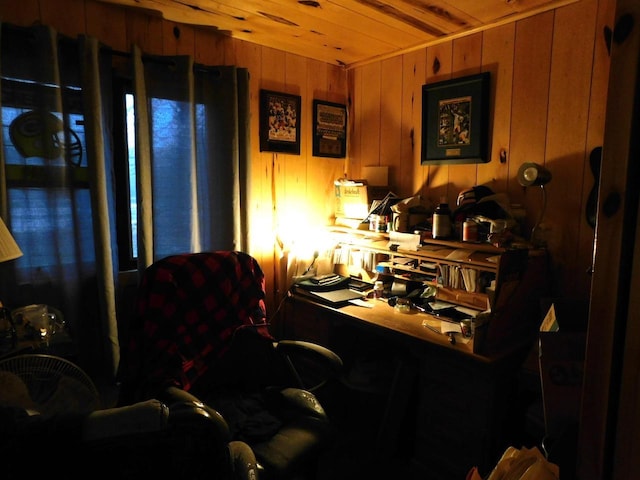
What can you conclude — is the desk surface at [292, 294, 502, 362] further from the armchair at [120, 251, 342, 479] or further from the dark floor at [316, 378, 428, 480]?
the dark floor at [316, 378, 428, 480]

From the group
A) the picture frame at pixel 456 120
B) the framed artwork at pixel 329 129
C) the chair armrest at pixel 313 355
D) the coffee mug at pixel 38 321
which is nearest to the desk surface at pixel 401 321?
the chair armrest at pixel 313 355

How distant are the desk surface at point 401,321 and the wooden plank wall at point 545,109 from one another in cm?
62

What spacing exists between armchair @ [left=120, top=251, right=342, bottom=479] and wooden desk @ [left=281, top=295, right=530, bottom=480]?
1.47 ft

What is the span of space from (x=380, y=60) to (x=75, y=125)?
181 centimetres

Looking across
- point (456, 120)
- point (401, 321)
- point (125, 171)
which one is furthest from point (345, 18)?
point (401, 321)

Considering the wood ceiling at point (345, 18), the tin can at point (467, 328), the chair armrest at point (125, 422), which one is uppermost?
the wood ceiling at point (345, 18)

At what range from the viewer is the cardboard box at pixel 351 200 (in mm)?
2613

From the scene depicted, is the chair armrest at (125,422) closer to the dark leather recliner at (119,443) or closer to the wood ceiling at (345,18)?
the dark leather recliner at (119,443)

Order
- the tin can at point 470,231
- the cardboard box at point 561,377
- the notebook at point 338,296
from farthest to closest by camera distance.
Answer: the notebook at point 338,296 < the tin can at point 470,231 < the cardboard box at point 561,377

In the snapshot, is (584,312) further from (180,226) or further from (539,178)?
(180,226)

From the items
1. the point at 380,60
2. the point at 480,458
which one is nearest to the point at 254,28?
the point at 380,60

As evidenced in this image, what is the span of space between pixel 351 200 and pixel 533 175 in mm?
1112

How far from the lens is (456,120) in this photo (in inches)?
90.7

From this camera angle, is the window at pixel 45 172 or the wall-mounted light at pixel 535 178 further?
the wall-mounted light at pixel 535 178
